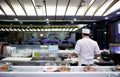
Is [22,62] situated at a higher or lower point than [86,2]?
lower

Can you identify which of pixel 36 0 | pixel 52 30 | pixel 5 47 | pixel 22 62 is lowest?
pixel 22 62

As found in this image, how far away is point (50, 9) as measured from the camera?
9406mm

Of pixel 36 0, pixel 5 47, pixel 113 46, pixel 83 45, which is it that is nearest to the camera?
pixel 83 45

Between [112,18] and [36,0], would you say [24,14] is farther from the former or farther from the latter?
[112,18]

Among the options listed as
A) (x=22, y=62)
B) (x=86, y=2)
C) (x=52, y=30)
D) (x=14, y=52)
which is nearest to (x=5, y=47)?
(x=14, y=52)

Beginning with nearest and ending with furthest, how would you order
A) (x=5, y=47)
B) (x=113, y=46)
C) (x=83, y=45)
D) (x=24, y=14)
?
(x=83, y=45) < (x=5, y=47) < (x=113, y=46) < (x=24, y=14)

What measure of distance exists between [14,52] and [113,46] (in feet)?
10.3

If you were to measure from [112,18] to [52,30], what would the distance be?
145 inches

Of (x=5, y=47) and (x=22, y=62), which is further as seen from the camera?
(x=5, y=47)

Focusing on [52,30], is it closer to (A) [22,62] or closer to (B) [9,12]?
(B) [9,12]

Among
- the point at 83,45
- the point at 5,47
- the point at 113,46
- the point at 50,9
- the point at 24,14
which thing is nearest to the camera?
the point at 83,45

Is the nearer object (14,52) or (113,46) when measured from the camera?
(14,52)

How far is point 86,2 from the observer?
324 inches

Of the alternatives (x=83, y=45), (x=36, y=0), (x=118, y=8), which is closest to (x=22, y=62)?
(x=83, y=45)
